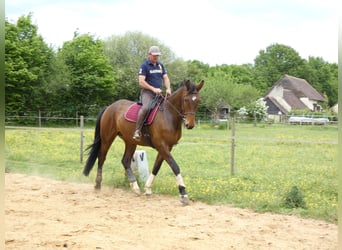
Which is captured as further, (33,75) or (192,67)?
(192,67)

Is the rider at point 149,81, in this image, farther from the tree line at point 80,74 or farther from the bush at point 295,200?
the tree line at point 80,74

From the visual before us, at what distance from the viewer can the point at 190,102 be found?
6285 mm

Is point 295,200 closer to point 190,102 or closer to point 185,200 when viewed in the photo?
point 185,200

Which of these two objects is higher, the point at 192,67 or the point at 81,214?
the point at 192,67

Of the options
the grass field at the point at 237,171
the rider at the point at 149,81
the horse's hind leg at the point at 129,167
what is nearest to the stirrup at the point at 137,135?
the rider at the point at 149,81

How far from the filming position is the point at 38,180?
27.1ft

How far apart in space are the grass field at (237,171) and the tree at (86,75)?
15.2 meters

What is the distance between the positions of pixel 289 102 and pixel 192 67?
15847mm

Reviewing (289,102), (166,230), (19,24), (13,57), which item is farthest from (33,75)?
(289,102)

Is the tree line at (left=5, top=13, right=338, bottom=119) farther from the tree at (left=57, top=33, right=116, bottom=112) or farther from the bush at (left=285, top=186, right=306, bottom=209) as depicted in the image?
the bush at (left=285, top=186, right=306, bottom=209)

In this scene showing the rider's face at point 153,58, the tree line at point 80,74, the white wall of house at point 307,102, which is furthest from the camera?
the white wall of house at point 307,102

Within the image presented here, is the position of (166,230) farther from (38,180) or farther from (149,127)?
(38,180)

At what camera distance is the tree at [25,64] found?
23987mm

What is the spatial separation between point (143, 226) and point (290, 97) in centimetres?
5888
